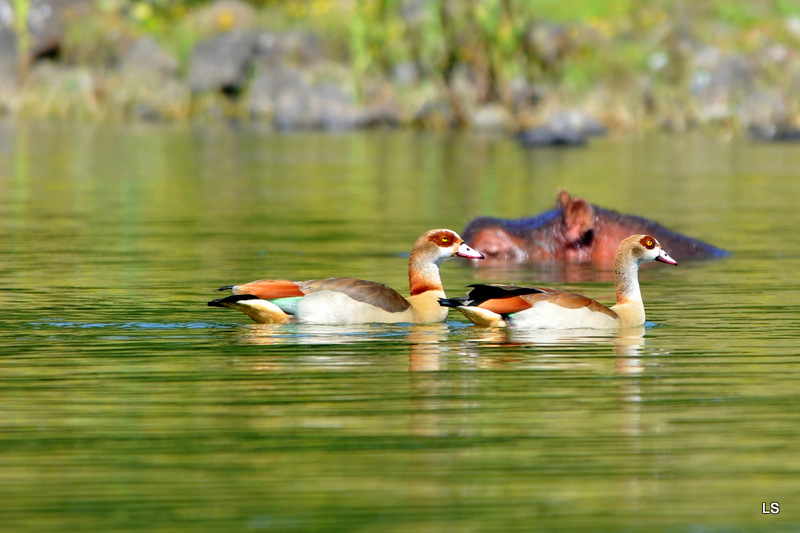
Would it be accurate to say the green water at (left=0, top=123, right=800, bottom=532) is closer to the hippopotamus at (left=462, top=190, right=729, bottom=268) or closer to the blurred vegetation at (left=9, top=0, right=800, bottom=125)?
the hippopotamus at (left=462, top=190, right=729, bottom=268)

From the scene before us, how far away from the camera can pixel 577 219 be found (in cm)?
1516

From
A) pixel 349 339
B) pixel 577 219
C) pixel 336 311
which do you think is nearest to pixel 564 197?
pixel 577 219

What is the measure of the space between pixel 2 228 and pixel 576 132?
26595 millimetres

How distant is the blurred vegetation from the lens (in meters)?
49.2

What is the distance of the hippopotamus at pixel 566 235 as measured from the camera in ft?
49.7

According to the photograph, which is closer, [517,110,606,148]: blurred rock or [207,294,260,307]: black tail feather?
[207,294,260,307]: black tail feather

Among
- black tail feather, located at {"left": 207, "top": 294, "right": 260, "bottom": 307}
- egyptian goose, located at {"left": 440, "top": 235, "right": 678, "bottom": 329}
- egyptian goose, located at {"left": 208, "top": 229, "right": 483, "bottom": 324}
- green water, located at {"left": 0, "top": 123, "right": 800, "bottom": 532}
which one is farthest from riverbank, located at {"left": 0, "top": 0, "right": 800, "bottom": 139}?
black tail feather, located at {"left": 207, "top": 294, "right": 260, "bottom": 307}

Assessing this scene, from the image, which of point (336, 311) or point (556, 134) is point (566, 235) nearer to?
point (336, 311)

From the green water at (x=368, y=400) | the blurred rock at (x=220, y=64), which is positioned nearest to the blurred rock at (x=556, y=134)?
the blurred rock at (x=220, y=64)

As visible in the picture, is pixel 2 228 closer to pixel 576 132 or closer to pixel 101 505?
pixel 101 505

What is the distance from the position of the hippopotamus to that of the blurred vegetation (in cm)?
3343

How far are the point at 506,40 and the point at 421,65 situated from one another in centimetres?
339

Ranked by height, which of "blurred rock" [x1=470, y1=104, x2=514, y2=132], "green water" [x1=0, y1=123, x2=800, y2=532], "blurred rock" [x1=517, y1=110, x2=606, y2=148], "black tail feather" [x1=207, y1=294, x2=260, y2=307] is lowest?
"green water" [x1=0, y1=123, x2=800, y2=532]

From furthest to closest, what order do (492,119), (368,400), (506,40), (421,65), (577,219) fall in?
(421,65) < (492,119) < (506,40) < (577,219) < (368,400)
